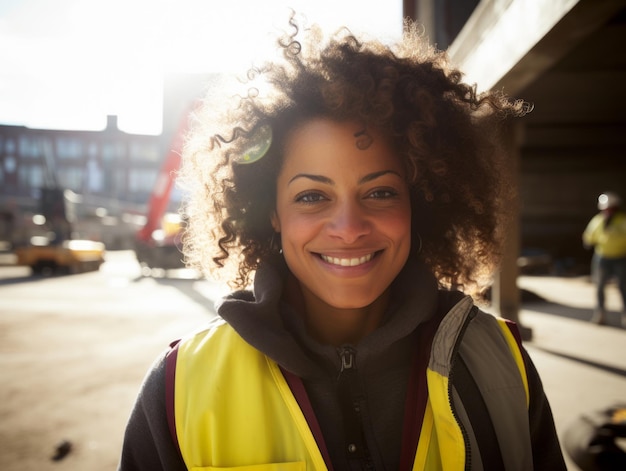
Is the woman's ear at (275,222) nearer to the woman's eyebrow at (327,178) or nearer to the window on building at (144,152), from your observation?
the woman's eyebrow at (327,178)

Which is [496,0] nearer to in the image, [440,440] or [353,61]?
[353,61]

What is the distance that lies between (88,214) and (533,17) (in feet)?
111

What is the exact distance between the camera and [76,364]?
16.1ft

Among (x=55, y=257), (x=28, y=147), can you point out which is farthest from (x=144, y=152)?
(x=55, y=257)

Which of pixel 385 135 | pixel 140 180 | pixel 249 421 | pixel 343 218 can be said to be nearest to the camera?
pixel 249 421

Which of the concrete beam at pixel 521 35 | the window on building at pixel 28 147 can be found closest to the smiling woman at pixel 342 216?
the concrete beam at pixel 521 35

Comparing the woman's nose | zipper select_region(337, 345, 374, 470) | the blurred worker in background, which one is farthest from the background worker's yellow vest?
the blurred worker in background

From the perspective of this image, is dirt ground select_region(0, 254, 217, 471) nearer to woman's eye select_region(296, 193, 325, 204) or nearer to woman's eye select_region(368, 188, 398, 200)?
woman's eye select_region(296, 193, 325, 204)

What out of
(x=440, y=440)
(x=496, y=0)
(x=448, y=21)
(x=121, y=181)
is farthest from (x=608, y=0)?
(x=121, y=181)

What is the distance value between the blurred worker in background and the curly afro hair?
5476 mm

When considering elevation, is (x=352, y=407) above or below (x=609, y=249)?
below

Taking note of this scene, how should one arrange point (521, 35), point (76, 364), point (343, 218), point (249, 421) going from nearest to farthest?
point (249, 421) < point (343, 218) < point (521, 35) < point (76, 364)

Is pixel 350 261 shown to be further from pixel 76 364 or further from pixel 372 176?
pixel 76 364

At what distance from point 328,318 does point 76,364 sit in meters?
4.35
